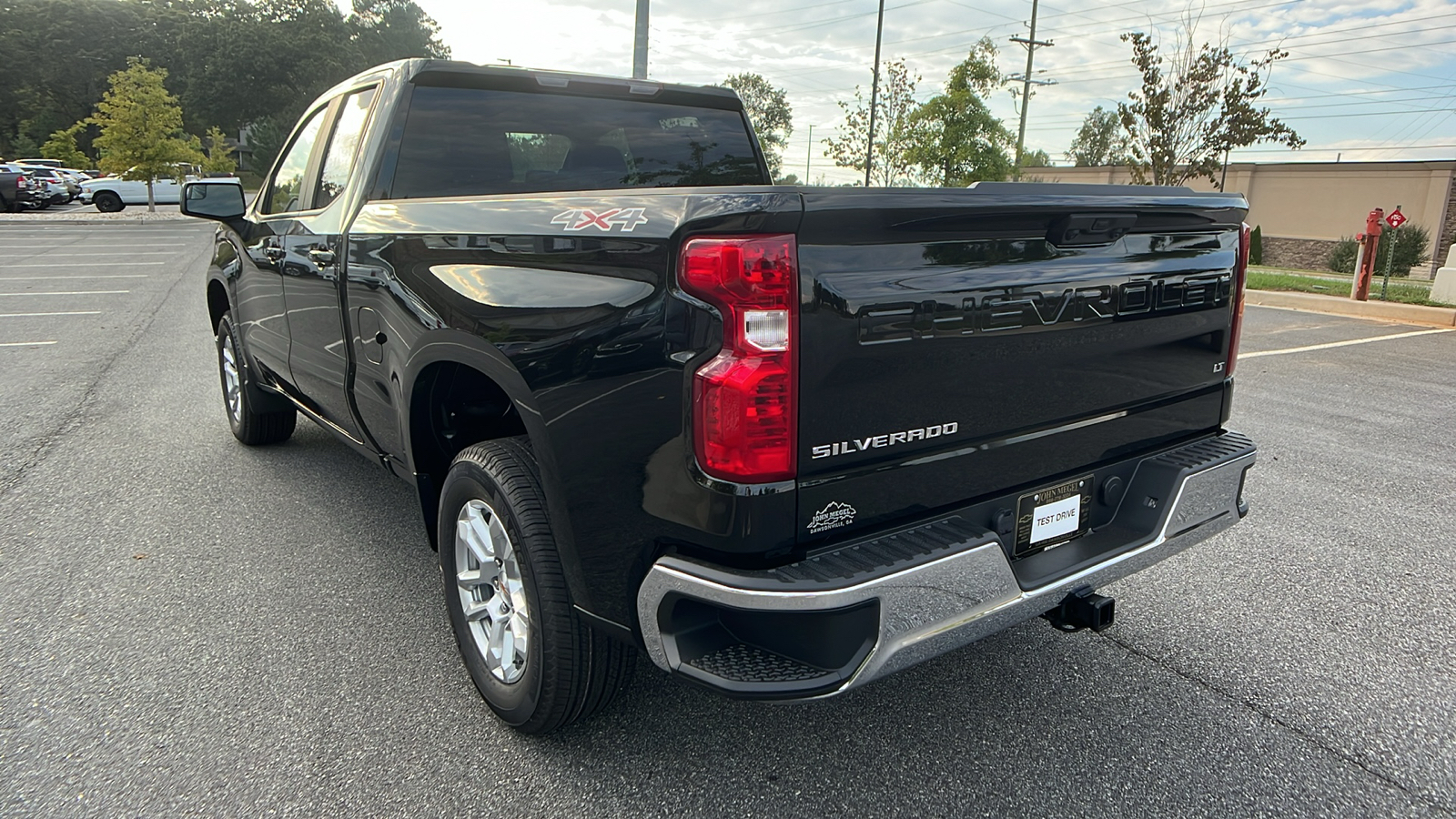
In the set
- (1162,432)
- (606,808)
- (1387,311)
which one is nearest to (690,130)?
(1162,432)

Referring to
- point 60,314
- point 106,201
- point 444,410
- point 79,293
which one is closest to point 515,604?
point 444,410

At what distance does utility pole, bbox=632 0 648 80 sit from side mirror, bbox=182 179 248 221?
8.88 meters

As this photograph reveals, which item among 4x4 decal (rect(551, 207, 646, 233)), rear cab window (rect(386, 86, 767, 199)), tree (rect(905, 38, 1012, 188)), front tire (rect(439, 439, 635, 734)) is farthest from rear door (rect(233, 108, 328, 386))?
tree (rect(905, 38, 1012, 188))

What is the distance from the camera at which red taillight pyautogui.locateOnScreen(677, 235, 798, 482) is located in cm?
178

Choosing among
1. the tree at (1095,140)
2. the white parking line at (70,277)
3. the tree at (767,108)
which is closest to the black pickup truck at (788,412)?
the white parking line at (70,277)

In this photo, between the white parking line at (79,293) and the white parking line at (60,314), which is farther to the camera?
the white parking line at (79,293)

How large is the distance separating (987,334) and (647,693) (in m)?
1.49

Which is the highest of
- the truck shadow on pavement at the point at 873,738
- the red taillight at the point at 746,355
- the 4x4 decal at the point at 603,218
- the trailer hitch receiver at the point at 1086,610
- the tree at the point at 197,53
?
the tree at the point at 197,53

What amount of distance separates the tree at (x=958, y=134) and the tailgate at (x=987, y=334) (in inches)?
1150

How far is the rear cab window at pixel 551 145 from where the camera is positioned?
139 inches

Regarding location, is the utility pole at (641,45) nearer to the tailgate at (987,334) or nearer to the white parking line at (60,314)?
the white parking line at (60,314)

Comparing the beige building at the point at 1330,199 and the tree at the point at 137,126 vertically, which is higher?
the tree at the point at 137,126

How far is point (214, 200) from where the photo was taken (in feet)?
14.4

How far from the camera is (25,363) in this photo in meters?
7.80
